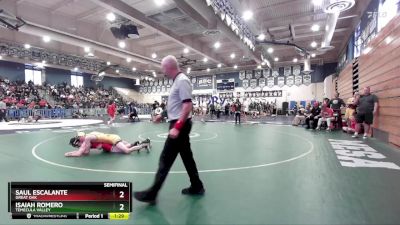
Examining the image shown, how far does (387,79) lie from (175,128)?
22.6 feet

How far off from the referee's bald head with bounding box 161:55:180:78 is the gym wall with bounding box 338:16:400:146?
595cm

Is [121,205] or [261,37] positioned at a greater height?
[261,37]

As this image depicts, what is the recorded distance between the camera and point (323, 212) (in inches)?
90.7

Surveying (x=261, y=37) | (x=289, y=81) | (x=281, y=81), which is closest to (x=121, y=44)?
(x=261, y=37)

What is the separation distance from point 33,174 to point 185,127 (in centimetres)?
265

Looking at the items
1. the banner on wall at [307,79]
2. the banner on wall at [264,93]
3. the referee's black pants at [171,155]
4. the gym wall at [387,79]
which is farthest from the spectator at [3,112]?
the banner on wall at [307,79]

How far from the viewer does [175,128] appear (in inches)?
93.2

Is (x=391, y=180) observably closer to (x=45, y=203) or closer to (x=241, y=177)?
(x=241, y=177)

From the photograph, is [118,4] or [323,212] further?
[118,4]

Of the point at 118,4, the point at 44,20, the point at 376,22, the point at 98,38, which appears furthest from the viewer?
the point at 98,38

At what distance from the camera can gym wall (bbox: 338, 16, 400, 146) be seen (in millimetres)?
5895

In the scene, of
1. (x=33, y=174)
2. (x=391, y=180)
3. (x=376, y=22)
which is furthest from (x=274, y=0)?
(x=33, y=174)

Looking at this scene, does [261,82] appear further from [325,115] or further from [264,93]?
[325,115]
